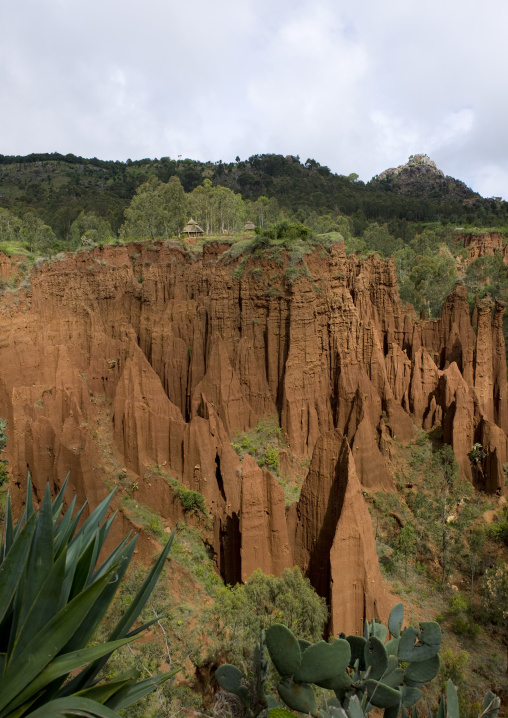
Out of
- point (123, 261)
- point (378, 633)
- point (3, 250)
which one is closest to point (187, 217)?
point (123, 261)

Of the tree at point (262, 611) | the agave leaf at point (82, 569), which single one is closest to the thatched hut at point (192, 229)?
the tree at point (262, 611)

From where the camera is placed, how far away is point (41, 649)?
11.3ft

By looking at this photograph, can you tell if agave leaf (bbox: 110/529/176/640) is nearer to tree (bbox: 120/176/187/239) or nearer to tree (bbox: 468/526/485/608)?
tree (bbox: 468/526/485/608)

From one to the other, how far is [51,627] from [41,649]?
0.19 meters

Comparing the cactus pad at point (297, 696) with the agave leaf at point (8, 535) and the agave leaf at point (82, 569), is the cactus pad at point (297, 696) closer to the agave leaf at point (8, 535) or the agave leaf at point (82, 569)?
the agave leaf at point (82, 569)

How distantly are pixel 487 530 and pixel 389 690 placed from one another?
733 inches

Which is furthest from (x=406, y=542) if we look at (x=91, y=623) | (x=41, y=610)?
(x=41, y=610)

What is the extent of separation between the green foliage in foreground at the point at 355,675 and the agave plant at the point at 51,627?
47.9 inches

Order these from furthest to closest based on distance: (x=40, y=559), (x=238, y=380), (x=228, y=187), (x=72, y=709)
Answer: (x=228, y=187)
(x=238, y=380)
(x=40, y=559)
(x=72, y=709)

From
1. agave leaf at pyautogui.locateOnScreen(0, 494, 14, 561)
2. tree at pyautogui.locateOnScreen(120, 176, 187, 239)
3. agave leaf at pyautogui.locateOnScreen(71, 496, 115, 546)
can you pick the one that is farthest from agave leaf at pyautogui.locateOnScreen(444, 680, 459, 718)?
tree at pyautogui.locateOnScreen(120, 176, 187, 239)

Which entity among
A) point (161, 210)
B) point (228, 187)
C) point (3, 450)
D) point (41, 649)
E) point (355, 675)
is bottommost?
point (3, 450)

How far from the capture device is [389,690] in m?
4.38

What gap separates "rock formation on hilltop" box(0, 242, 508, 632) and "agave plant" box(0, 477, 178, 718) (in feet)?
30.9

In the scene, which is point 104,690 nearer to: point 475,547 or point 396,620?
point 396,620
